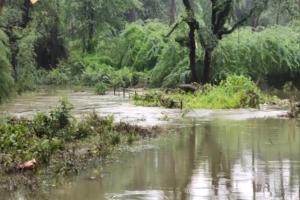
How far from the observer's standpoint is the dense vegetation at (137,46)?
33.2 m

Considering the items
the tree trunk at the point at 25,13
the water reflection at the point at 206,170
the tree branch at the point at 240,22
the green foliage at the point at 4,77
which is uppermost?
the tree trunk at the point at 25,13

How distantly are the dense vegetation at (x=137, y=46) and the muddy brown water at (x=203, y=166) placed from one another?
853 centimetres

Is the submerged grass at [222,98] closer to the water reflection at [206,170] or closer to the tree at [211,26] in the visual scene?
the tree at [211,26]

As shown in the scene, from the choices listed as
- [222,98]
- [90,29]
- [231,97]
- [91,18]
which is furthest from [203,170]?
[90,29]

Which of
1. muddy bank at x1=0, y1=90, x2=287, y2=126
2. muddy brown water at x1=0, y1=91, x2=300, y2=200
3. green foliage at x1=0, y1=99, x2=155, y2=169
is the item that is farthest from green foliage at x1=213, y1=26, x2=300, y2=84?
green foliage at x1=0, y1=99, x2=155, y2=169

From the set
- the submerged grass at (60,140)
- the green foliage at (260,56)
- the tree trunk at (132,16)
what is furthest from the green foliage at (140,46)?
the submerged grass at (60,140)

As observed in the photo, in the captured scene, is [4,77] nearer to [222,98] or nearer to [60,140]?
[222,98]

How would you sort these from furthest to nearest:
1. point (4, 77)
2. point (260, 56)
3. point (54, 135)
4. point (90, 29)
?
point (90, 29)
point (260, 56)
point (4, 77)
point (54, 135)

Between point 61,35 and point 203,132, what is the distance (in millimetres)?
34822

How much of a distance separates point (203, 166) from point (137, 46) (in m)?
33.9

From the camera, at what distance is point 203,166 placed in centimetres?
1302

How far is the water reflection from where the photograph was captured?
10.6m

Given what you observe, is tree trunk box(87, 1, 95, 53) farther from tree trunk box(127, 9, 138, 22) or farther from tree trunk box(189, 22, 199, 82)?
tree trunk box(189, 22, 199, 82)

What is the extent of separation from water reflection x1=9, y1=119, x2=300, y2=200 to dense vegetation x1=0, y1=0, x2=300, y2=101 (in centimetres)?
973
